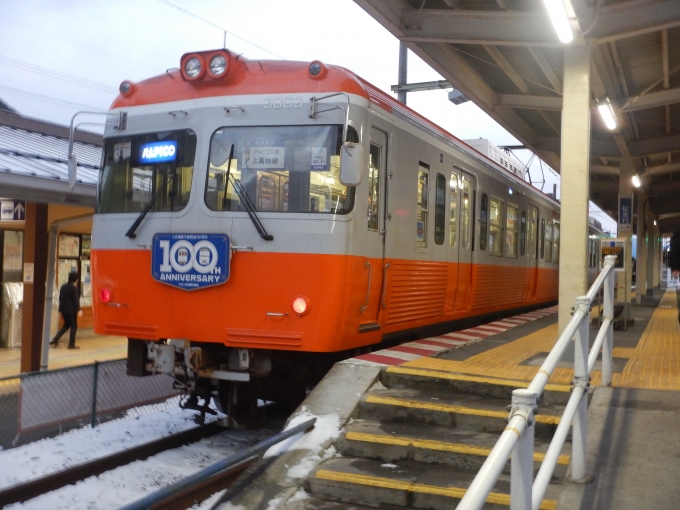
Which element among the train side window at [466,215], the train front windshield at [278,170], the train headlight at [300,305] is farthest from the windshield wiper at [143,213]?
the train side window at [466,215]

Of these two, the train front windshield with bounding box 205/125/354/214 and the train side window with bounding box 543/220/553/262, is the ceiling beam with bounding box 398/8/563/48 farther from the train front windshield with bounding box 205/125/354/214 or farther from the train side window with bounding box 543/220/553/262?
the train side window with bounding box 543/220/553/262

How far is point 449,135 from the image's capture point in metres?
9.41

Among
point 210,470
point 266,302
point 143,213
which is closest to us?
point 210,470

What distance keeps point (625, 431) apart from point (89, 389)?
596 centimetres

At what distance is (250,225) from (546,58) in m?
6.65

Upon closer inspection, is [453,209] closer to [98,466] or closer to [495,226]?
[495,226]

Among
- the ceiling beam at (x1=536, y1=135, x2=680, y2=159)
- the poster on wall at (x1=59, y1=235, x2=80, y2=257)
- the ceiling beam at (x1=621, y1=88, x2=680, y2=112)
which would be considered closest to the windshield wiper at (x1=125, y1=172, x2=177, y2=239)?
the ceiling beam at (x1=621, y1=88, x2=680, y2=112)

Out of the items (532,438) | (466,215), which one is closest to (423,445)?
(532,438)

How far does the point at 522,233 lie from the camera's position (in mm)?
13766

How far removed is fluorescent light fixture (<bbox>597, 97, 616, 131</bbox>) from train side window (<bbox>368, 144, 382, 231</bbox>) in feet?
20.3

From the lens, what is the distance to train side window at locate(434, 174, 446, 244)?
344 inches

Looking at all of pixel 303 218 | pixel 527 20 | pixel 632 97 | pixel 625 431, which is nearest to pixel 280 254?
pixel 303 218

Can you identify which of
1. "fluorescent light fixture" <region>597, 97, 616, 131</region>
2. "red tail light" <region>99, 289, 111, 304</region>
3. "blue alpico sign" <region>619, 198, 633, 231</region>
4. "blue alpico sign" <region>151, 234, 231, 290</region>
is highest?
"fluorescent light fixture" <region>597, 97, 616, 131</region>

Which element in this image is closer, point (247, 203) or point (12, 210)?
point (247, 203)
